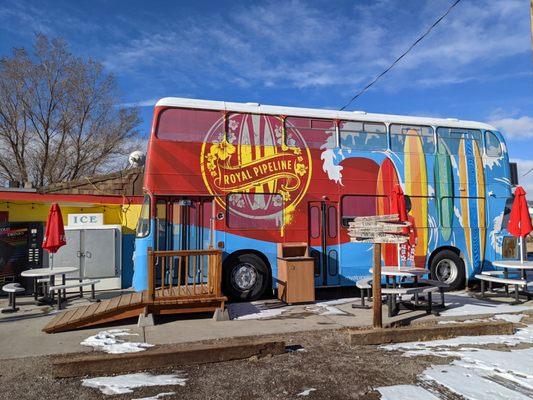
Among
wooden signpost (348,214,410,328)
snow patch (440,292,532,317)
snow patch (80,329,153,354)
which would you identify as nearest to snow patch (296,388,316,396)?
wooden signpost (348,214,410,328)

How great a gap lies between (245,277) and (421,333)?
162 inches

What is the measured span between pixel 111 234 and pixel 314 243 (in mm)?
5851

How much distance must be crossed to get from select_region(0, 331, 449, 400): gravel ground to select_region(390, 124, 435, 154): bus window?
6.10 m

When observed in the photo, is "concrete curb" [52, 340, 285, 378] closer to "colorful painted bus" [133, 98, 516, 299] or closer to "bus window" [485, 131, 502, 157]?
"colorful painted bus" [133, 98, 516, 299]

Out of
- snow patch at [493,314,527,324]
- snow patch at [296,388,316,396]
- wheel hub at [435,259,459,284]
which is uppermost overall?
wheel hub at [435,259,459,284]

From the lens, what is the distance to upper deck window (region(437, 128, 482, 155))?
1091cm

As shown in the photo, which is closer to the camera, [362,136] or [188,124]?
[188,124]

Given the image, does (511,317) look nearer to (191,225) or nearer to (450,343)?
(450,343)

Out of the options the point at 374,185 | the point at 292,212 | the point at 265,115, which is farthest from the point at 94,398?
the point at 374,185

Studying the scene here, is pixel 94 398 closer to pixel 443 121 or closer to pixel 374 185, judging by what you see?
pixel 374 185

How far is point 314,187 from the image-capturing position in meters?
9.74

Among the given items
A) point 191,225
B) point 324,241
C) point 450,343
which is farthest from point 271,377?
point 324,241

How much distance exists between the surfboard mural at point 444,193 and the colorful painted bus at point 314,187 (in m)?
0.03

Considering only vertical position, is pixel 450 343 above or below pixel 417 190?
below
